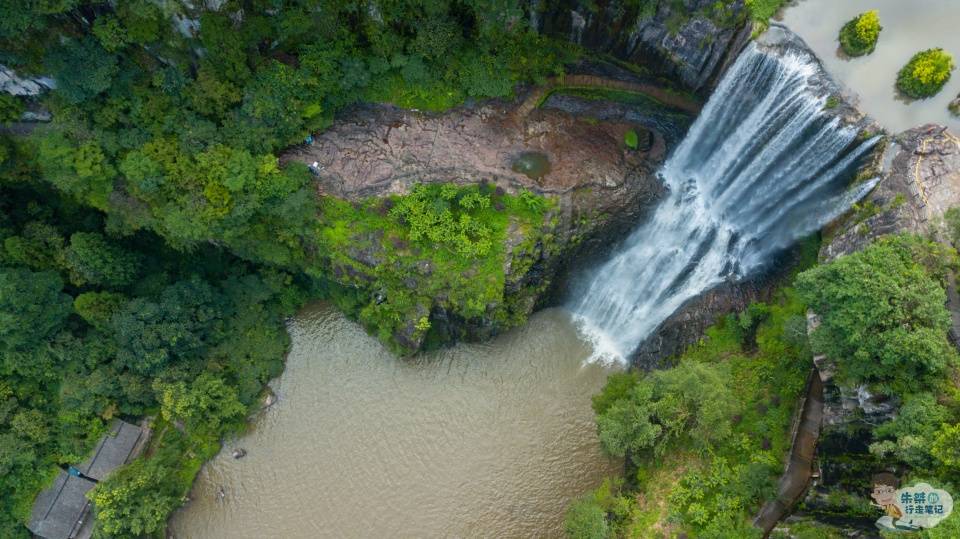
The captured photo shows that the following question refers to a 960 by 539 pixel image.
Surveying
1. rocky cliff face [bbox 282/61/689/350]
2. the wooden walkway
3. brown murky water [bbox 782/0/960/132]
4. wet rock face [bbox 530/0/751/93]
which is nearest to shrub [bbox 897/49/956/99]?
brown murky water [bbox 782/0/960/132]

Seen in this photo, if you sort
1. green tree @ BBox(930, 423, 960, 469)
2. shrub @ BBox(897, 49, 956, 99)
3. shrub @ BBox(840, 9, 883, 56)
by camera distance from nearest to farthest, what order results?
1. green tree @ BBox(930, 423, 960, 469)
2. shrub @ BBox(897, 49, 956, 99)
3. shrub @ BBox(840, 9, 883, 56)

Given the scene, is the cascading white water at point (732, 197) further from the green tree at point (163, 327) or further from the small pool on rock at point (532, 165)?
the green tree at point (163, 327)

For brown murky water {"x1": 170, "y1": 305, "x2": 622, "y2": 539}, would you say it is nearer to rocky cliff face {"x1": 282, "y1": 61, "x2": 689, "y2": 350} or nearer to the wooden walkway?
rocky cliff face {"x1": 282, "y1": 61, "x2": 689, "y2": 350}

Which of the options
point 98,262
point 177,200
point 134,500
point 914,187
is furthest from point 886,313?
point 98,262

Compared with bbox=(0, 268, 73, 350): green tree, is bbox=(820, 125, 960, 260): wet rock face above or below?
above

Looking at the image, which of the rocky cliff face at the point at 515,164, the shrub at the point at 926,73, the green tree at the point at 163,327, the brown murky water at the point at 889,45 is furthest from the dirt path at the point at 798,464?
the green tree at the point at 163,327

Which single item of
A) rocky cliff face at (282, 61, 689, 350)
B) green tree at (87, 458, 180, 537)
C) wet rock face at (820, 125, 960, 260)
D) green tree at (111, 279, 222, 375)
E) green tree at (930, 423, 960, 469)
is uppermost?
wet rock face at (820, 125, 960, 260)

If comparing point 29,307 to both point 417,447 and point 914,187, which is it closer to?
point 417,447
